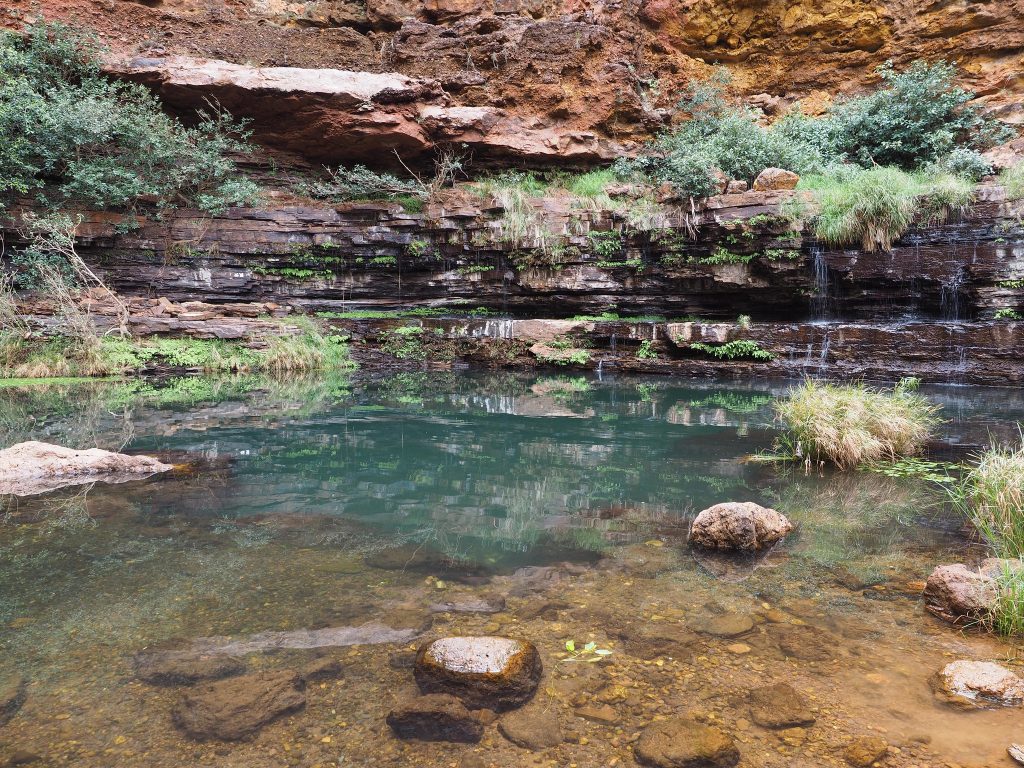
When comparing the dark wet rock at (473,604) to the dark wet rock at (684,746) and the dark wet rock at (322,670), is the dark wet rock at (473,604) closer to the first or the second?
the dark wet rock at (322,670)

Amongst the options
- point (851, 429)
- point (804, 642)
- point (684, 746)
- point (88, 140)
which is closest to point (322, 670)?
point (684, 746)

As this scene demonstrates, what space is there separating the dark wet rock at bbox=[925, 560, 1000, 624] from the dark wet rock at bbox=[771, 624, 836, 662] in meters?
0.69

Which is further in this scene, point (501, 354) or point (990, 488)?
point (501, 354)

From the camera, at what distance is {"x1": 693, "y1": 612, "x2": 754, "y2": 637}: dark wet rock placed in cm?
282

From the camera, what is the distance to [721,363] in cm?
1378

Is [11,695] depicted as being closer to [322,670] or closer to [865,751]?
[322,670]

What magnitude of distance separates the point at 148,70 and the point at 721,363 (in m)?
18.1

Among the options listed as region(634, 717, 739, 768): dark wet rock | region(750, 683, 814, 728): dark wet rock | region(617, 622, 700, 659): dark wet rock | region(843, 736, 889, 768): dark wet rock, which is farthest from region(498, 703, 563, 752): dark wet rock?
region(843, 736, 889, 768): dark wet rock

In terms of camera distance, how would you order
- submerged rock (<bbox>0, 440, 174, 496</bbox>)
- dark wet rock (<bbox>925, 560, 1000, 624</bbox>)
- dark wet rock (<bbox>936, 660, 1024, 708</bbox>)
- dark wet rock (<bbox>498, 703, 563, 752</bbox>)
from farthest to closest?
1. submerged rock (<bbox>0, 440, 174, 496</bbox>)
2. dark wet rock (<bbox>925, 560, 1000, 624</bbox>)
3. dark wet rock (<bbox>936, 660, 1024, 708</bbox>)
4. dark wet rock (<bbox>498, 703, 563, 752</bbox>)

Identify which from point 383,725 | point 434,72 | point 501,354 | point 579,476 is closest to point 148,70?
point 434,72

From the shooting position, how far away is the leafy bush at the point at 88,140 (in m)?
14.5

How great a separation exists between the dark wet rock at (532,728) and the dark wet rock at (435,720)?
0.11 meters

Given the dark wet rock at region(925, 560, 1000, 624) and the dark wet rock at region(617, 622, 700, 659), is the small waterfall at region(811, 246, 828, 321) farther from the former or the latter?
the dark wet rock at region(617, 622, 700, 659)

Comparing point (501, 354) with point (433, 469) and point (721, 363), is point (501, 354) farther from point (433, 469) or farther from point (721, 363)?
point (433, 469)
